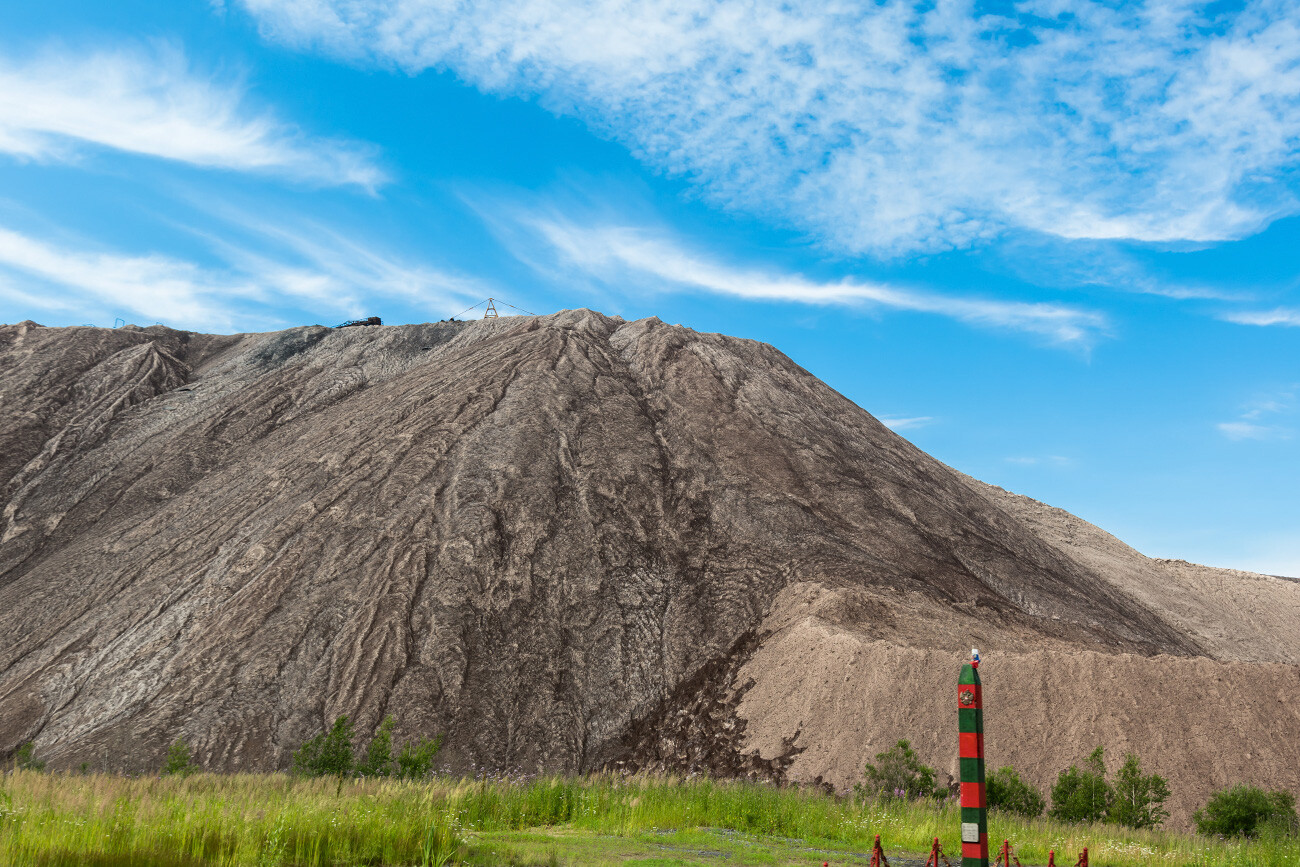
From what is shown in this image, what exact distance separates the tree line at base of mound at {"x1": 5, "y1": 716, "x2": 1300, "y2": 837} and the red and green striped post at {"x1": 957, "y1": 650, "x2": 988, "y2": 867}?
9.98 m

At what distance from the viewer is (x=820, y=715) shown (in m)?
23.2

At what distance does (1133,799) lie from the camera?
16.6 metres

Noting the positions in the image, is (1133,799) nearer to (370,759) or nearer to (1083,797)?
(1083,797)

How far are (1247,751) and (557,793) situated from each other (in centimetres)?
1613

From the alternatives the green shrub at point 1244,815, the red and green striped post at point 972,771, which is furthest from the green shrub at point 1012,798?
the red and green striped post at point 972,771

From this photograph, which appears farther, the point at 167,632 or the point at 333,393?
the point at 333,393

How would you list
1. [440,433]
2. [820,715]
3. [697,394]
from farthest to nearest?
[697,394]
[440,433]
[820,715]

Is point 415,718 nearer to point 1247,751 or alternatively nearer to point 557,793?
point 557,793

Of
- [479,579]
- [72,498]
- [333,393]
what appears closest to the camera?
[479,579]

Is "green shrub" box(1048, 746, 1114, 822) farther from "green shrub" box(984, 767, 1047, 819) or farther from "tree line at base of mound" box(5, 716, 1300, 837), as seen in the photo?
"green shrub" box(984, 767, 1047, 819)

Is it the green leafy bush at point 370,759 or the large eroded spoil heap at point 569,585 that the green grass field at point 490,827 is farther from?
the large eroded spoil heap at point 569,585

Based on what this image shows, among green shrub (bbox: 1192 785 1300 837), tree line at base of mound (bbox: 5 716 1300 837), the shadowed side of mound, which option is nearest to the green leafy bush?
tree line at base of mound (bbox: 5 716 1300 837)

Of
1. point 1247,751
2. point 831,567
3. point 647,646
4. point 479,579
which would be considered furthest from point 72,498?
point 1247,751

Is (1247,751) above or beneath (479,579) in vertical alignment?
beneath
